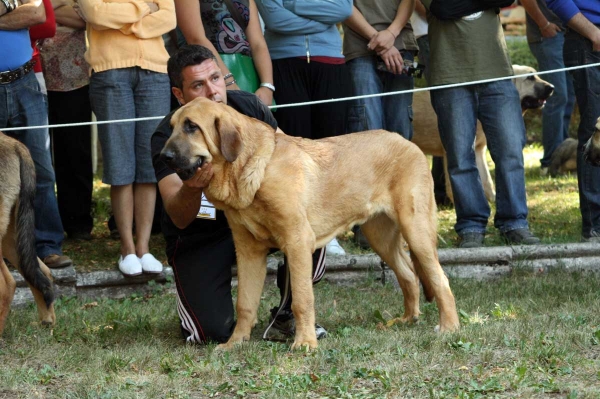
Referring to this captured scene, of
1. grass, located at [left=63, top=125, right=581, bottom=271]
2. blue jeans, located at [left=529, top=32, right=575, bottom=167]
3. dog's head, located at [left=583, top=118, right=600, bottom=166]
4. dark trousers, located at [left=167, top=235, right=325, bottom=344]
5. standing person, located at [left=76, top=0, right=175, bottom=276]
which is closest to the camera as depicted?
dark trousers, located at [left=167, top=235, right=325, bottom=344]

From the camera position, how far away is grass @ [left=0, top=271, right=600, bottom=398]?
434 cm

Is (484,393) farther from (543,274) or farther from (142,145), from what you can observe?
(142,145)

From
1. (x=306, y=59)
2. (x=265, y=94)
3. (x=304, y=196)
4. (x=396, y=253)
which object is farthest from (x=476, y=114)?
(x=304, y=196)

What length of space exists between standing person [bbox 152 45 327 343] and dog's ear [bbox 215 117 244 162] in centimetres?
39

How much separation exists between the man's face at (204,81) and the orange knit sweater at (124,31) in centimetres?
152

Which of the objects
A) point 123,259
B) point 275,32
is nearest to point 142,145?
point 123,259

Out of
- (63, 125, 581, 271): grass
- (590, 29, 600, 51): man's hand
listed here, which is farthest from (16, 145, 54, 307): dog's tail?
(590, 29, 600, 51): man's hand

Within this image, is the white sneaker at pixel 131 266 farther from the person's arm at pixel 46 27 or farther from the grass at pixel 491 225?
the person's arm at pixel 46 27

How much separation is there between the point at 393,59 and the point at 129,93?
215 centimetres

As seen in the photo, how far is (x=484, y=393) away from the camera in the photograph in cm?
420

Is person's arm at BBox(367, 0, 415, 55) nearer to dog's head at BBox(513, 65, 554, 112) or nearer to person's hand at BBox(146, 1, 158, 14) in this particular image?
person's hand at BBox(146, 1, 158, 14)

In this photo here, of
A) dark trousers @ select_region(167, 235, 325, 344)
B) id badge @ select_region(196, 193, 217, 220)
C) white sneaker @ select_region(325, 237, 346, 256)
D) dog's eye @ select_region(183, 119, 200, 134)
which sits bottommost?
white sneaker @ select_region(325, 237, 346, 256)

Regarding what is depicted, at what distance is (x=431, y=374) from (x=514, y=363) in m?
0.43

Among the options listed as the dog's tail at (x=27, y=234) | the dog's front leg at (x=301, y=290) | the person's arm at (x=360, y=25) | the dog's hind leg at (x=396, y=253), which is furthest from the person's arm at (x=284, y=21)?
the dog's front leg at (x=301, y=290)
